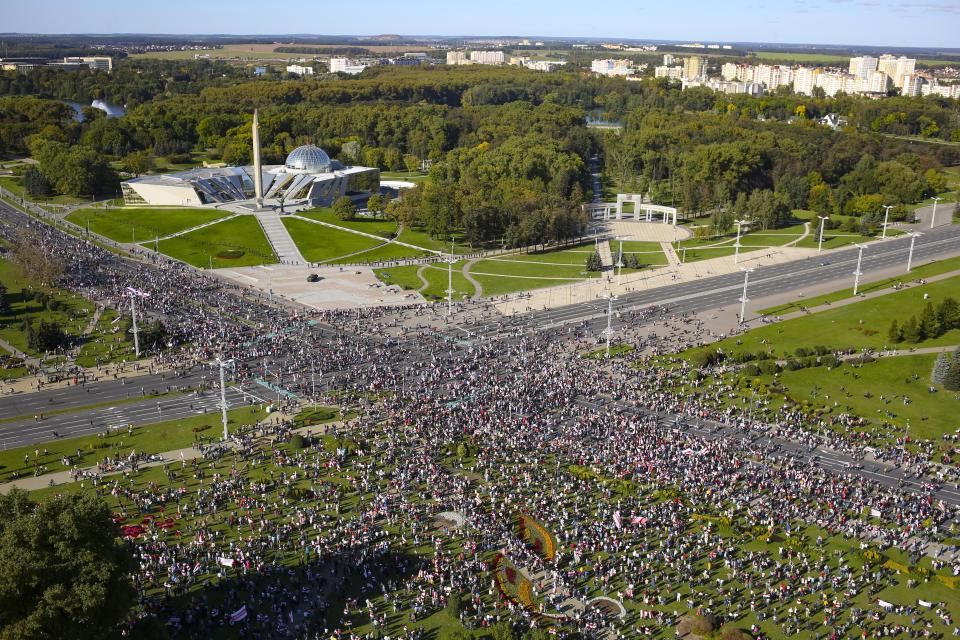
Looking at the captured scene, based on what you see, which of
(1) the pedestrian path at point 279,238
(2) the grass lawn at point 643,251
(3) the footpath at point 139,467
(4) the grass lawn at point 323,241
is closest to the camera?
(3) the footpath at point 139,467

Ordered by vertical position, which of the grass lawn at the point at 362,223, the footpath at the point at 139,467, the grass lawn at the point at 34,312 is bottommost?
the footpath at the point at 139,467

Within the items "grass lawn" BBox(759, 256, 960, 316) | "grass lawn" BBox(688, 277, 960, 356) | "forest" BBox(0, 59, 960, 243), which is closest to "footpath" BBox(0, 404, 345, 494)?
"grass lawn" BBox(688, 277, 960, 356)

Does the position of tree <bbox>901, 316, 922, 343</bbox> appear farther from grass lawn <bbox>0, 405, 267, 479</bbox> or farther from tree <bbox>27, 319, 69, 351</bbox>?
tree <bbox>27, 319, 69, 351</bbox>

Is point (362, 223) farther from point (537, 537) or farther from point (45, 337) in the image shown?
point (537, 537)

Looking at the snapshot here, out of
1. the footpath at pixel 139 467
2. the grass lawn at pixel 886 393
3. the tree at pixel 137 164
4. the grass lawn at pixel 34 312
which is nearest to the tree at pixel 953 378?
the grass lawn at pixel 886 393

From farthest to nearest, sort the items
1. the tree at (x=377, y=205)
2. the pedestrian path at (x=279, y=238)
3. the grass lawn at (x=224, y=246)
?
1. the tree at (x=377, y=205)
2. the pedestrian path at (x=279, y=238)
3. the grass lawn at (x=224, y=246)

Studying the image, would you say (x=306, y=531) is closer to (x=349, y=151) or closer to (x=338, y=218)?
(x=338, y=218)

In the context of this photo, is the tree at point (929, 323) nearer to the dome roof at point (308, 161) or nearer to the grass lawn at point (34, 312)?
the grass lawn at point (34, 312)
